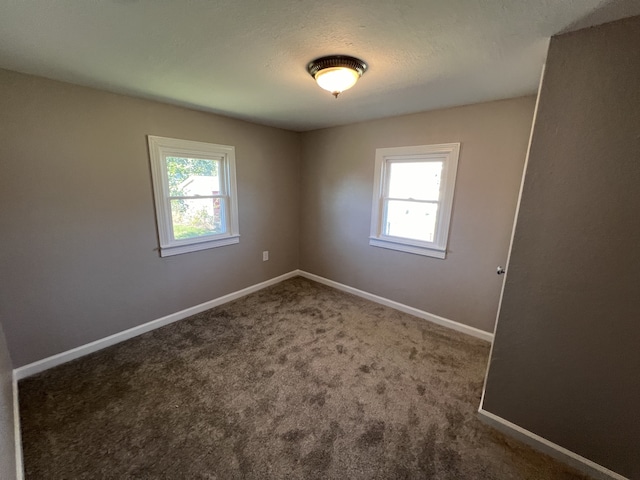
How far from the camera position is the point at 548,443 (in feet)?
4.83

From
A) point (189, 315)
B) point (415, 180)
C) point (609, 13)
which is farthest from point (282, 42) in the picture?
point (189, 315)

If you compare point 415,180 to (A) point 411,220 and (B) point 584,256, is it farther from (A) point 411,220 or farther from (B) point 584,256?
(B) point 584,256

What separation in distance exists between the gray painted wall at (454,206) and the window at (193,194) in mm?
1213

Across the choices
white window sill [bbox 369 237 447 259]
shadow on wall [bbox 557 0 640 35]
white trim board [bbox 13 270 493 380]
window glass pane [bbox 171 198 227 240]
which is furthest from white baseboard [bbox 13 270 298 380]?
shadow on wall [bbox 557 0 640 35]

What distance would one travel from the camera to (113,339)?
2357 mm

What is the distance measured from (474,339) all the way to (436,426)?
4.09 feet

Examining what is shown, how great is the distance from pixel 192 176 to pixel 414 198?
245cm

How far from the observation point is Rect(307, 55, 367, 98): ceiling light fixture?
4.81 ft

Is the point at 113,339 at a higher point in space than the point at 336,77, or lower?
lower

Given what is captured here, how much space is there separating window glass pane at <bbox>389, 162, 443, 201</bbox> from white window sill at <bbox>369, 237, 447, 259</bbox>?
0.52 metres

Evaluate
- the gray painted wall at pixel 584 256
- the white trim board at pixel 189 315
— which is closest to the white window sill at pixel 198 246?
the white trim board at pixel 189 315

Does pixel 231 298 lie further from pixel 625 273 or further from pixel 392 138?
pixel 625 273

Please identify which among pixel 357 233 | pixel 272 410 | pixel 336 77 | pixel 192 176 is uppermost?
pixel 336 77

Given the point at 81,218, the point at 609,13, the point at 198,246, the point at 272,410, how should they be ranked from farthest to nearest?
the point at 198,246
the point at 81,218
the point at 272,410
the point at 609,13
